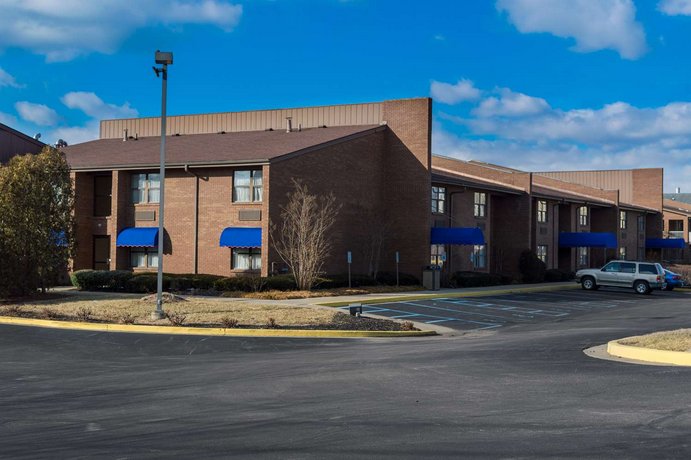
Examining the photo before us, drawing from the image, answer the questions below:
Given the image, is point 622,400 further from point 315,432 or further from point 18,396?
point 18,396

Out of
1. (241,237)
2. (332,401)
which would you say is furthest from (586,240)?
(332,401)

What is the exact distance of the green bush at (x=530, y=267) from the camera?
4784 cm

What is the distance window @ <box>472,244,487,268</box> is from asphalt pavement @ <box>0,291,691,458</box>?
2944 cm

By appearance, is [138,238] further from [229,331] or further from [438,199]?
[229,331]

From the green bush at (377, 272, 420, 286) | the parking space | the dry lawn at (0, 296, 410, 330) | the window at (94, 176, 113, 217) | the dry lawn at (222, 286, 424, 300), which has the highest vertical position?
the window at (94, 176, 113, 217)

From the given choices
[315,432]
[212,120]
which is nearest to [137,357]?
[315,432]

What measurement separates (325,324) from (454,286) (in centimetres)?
2069

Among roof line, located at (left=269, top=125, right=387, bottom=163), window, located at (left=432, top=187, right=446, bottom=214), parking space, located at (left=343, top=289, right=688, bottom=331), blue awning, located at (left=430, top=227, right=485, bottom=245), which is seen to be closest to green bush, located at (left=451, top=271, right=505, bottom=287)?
blue awning, located at (left=430, top=227, right=485, bottom=245)

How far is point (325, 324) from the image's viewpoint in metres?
20.2

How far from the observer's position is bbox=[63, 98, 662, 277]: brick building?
112 ft

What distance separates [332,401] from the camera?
984cm

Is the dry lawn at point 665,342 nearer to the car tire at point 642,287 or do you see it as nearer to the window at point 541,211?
the car tire at point 642,287

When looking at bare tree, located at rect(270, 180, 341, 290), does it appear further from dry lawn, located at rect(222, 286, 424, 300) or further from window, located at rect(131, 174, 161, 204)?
window, located at rect(131, 174, 161, 204)

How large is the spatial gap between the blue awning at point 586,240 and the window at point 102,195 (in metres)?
34.2
